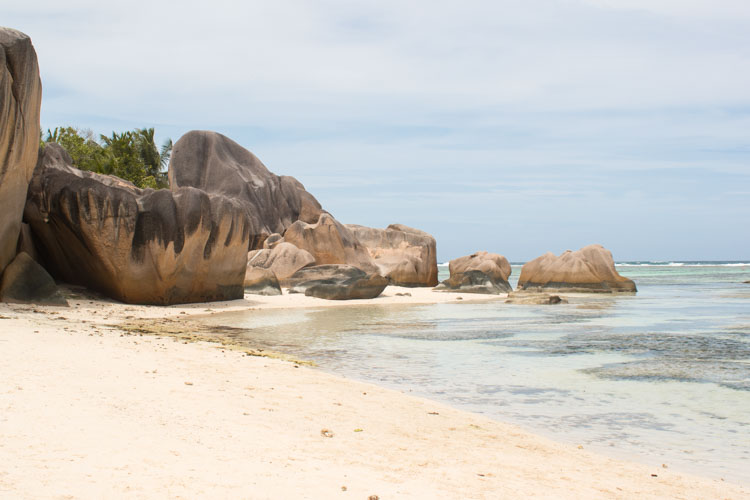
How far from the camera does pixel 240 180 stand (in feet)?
135

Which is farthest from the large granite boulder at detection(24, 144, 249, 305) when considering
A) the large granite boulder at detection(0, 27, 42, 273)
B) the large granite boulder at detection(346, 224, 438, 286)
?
the large granite boulder at detection(346, 224, 438, 286)

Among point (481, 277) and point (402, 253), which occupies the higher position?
point (402, 253)

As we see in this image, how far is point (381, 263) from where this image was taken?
37.7m

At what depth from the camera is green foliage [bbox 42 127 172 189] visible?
35.7m

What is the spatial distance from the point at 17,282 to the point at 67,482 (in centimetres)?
1209

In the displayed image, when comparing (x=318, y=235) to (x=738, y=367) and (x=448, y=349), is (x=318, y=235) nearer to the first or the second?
(x=448, y=349)

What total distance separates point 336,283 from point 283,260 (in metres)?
4.79

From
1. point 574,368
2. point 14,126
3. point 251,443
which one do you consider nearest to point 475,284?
point 14,126

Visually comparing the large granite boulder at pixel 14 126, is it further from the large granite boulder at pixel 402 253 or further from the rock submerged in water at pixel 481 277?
the large granite boulder at pixel 402 253

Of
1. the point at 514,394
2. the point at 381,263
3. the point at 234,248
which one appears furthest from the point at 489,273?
the point at 514,394

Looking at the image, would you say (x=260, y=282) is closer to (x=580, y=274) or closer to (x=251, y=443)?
(x=580, y=274)

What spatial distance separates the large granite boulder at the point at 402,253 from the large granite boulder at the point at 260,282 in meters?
11.9

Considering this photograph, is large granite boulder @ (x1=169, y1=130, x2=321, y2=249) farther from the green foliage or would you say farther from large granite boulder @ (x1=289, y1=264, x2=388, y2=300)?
large granite boulder @ (x1=289, y1=264, x2=388, y2=300)

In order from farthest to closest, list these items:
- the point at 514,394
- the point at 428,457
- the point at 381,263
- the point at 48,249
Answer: the point at 381,263, the point at 48,249, the point at 514,394, the point at 428,457
